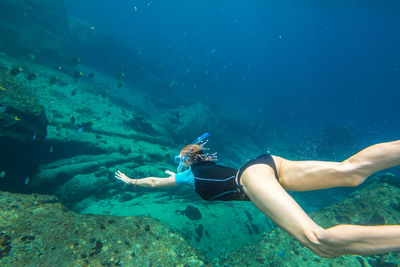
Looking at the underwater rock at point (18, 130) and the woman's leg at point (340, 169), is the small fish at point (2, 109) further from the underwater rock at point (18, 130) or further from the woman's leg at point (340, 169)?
the woman's leg at point (340, 169)

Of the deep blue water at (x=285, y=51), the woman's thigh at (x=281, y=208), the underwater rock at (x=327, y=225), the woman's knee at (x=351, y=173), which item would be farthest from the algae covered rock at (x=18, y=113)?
the deep blue water at (x=285, y=51)

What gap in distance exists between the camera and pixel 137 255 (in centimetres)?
340

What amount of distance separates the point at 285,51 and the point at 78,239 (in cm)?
21735

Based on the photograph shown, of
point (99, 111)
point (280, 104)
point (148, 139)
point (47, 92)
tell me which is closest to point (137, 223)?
point (148, 139)

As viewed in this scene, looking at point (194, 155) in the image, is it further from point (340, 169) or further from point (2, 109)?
point (2, 109)

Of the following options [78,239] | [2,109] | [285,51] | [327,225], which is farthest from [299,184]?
[285,51]

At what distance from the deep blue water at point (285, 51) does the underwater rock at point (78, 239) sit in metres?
36.2

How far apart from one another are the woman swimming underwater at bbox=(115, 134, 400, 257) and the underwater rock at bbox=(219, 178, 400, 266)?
2.19m

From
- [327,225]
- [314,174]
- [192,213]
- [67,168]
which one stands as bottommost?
[67,168]

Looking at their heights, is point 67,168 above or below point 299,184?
below

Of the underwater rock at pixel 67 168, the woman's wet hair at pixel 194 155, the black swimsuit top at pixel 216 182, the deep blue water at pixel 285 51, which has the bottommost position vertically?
the underwater rock at pixel 67 168

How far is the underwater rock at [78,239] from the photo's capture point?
299 centimetres

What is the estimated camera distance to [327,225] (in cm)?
547

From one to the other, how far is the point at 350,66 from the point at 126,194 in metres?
175
